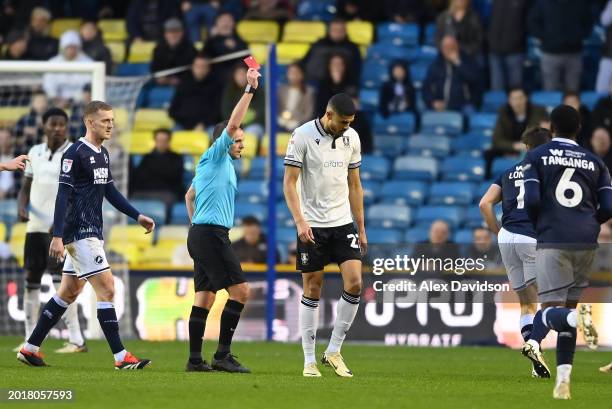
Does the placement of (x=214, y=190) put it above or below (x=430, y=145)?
below

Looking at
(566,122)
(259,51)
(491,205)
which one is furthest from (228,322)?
(259,51)

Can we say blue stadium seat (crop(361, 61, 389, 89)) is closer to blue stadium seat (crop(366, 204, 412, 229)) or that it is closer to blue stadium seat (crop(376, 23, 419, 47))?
blue stadium seat (crop(376, 23, 419, 47))

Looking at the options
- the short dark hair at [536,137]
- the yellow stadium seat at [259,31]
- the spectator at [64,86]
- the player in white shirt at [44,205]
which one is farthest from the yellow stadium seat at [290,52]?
the short dark hair at [536,137]

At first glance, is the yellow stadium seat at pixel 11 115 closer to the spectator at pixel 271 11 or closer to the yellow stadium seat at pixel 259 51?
the yellow stadium seat at pixel 259 51

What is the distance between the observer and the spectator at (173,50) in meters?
22.8

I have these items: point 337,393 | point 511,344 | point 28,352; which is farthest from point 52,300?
point 511,344

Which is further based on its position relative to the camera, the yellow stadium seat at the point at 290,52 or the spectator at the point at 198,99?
the yellow stadium seat at the point at 290,52

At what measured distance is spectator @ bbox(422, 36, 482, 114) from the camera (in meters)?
21.8

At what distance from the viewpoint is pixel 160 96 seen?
23.8 m

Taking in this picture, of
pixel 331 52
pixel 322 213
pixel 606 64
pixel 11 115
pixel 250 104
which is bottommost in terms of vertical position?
pixel 322 213

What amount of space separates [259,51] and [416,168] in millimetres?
3781

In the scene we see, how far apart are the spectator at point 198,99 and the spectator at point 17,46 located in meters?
2.83

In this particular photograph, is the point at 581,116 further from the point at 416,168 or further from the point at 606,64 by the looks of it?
the point at 416,168

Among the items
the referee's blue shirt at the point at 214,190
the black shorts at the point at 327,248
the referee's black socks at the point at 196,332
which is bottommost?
the referee's black socks at the point at 196,332
